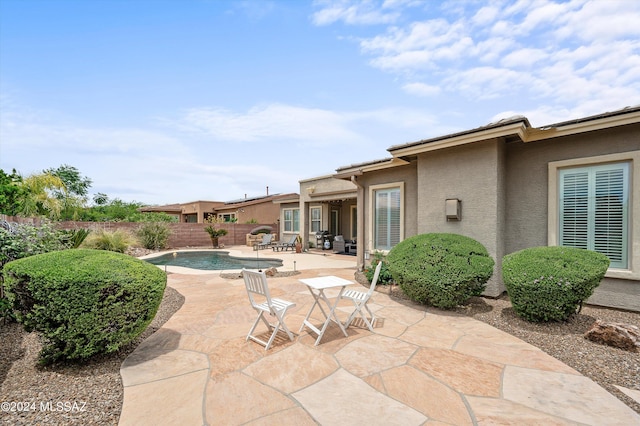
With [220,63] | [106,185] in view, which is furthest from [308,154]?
[106,185]

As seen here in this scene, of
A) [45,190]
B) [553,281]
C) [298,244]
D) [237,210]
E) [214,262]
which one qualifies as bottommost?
[214,262]

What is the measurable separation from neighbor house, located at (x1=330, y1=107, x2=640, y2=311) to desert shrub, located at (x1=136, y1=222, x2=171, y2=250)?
17.5 metres

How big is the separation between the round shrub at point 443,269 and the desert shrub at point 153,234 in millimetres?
18570

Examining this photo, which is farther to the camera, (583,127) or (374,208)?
(374,208)

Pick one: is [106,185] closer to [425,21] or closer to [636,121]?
[425,21]

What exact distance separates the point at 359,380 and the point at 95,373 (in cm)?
316

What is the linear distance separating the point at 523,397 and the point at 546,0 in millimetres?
9042

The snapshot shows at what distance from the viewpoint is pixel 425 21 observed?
29.0 ft

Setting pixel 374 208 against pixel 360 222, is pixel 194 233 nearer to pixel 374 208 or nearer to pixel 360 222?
pixel 360 222

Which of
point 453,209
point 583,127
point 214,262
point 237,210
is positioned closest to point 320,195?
point 214,262

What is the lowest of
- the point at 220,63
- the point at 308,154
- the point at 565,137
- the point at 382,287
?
the point at 382,287

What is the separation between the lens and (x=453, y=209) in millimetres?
7391

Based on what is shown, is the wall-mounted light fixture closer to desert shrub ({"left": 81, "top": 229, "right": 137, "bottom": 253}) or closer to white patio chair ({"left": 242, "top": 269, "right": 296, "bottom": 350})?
white patio chair ({"left": 242, "top": 269, "right": 296, "bottom": 350})

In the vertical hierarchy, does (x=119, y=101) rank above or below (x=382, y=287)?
above
